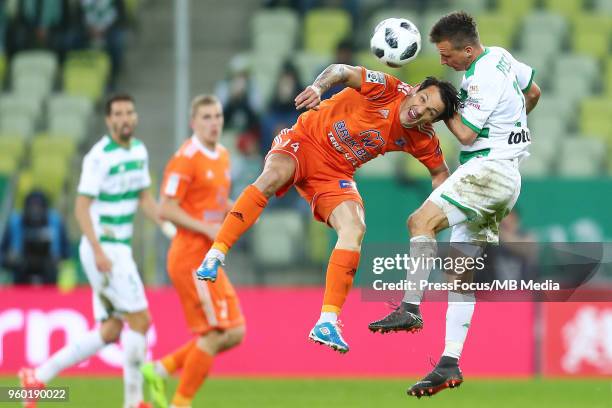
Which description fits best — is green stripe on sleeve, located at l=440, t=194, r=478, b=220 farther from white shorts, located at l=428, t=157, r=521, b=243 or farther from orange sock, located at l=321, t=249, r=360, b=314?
orange sock, located at l=321, t=249, r=360, b=314

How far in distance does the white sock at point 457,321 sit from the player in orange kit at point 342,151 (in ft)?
2.33

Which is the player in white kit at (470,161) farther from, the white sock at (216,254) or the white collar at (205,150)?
the white collar at (205,150)

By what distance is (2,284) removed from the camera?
16547mm

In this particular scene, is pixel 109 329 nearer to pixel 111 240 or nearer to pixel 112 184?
pixel 111 240

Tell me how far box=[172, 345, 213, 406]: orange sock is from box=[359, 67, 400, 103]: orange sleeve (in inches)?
110

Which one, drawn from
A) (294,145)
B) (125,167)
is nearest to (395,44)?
(294,145)

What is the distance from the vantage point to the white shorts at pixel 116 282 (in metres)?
11.9

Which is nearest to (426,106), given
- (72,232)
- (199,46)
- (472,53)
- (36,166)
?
(472,53)

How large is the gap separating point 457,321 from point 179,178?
298 centimetres

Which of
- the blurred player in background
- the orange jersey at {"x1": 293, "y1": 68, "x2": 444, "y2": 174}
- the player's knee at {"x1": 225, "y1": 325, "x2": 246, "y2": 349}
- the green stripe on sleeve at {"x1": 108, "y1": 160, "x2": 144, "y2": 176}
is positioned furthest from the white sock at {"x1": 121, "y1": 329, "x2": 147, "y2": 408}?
the orange jersey at {"x1": 293, "y1": 68, "x2": 444, "y2": 174}

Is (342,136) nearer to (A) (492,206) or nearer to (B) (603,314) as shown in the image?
(A) (492,206)

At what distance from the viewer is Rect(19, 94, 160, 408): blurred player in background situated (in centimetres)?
1191

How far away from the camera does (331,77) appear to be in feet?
32.5

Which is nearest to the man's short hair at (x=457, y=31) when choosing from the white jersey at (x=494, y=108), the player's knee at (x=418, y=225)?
the white jersey at (x=494, y=108)
